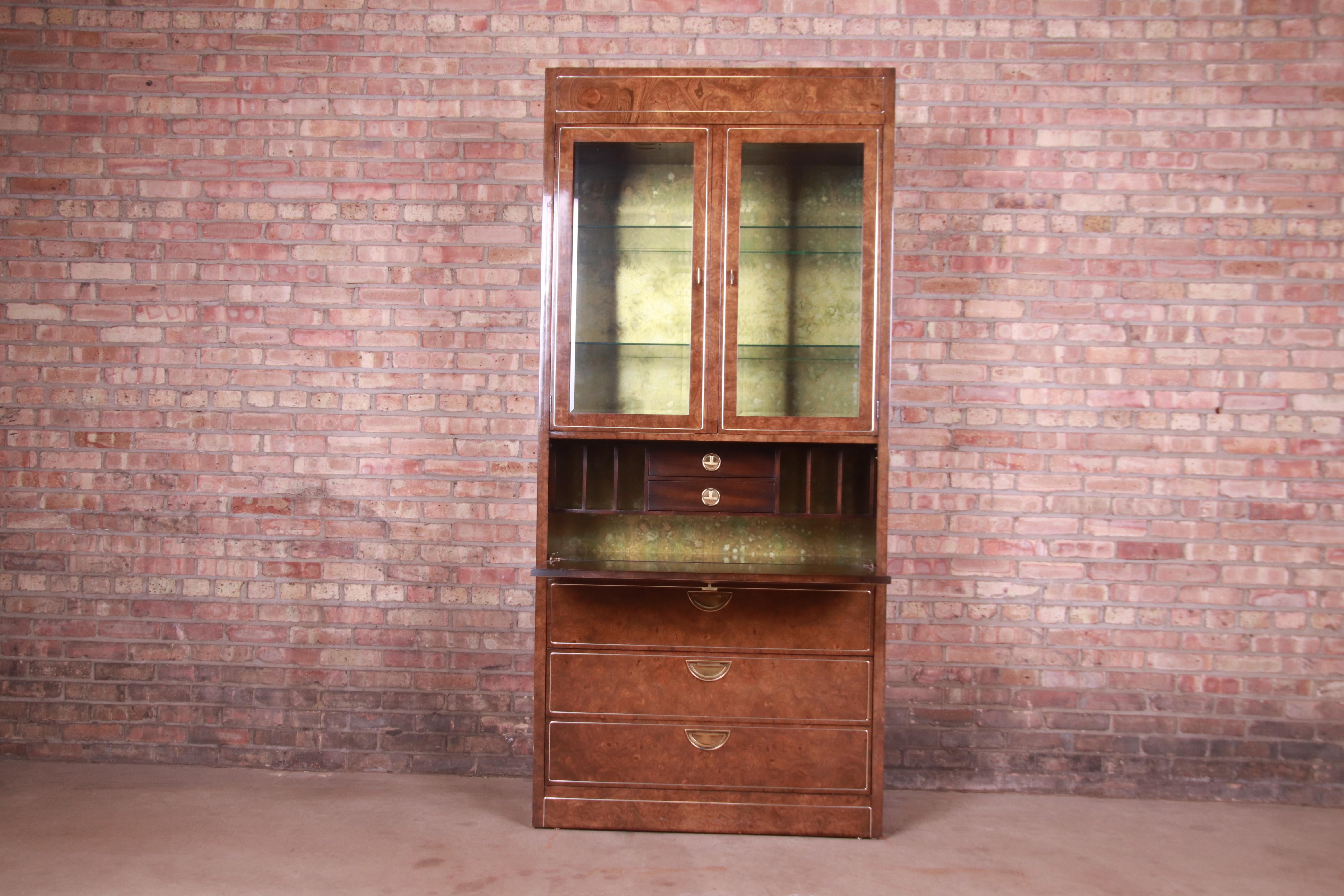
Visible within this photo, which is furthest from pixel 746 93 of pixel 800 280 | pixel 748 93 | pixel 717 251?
pixel 800 280

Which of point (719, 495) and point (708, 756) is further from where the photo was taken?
point (719, 495)

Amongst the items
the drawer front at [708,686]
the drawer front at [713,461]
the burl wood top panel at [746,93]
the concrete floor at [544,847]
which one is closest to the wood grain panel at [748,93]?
the burl wood top panel at [746,93]

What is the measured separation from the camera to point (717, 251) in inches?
116

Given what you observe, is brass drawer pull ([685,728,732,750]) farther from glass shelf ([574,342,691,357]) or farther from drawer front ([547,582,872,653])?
glass shelf ([574,342,691,357])

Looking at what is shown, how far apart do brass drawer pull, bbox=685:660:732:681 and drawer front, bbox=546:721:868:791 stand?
160 millimetres

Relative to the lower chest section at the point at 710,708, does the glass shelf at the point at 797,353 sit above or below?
above

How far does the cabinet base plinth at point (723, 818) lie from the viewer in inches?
116

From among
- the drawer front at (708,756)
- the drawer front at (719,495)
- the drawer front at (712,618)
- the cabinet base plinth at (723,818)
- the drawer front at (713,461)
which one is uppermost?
the drawer front at (713,461)

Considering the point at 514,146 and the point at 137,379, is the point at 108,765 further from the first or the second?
the point at 514,146

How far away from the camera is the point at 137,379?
3.56 m

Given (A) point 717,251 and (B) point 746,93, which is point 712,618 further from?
(B) point 746,93

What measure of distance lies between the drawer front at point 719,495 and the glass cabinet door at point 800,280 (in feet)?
0.80

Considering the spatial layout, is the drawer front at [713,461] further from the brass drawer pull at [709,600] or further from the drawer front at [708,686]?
the drawer front at [708,686]

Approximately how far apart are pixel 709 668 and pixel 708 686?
0.06 metres
